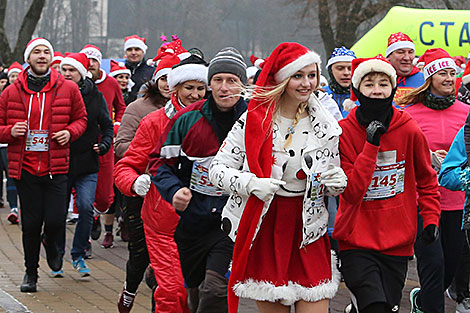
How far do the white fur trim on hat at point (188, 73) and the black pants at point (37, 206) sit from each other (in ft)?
9.12

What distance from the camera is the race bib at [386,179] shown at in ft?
17.4

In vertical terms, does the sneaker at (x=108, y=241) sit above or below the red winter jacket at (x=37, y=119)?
below

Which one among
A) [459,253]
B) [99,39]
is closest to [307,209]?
[459,253]

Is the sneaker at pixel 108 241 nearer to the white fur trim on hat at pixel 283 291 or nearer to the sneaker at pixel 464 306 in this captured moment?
the sneaker at pixel 464 306

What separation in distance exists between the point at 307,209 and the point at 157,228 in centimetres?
190

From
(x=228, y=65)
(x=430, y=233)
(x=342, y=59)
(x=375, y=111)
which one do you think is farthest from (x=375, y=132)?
(x=342, y=59)

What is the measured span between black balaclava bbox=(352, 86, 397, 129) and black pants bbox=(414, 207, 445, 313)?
1.56 meters

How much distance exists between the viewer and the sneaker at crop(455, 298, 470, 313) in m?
7.71

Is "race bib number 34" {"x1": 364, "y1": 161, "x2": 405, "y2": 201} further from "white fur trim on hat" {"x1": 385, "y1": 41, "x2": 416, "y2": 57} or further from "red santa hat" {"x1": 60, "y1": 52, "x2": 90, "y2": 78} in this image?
"red santa hat" {"x1": 60, "y1": 52, "x2": 90, "y2": 78}

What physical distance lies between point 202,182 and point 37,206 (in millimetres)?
3583

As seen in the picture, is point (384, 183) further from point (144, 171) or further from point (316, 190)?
point (144, 171)

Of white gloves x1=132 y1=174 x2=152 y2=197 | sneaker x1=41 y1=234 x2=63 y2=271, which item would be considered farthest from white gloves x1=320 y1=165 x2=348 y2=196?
sneaker x1=41 y1=234 x2=63 y2=271

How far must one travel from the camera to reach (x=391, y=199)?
5328mm

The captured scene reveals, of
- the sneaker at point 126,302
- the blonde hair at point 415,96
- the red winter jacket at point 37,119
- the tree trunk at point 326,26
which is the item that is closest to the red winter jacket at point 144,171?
the sneaker at point 126,302
